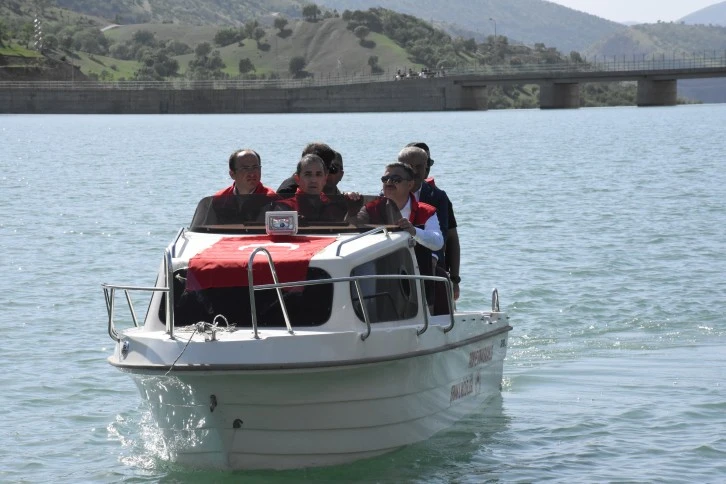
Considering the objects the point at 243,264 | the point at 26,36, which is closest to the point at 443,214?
the point at 243,264

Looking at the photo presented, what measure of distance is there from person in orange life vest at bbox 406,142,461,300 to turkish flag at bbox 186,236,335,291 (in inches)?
54.4

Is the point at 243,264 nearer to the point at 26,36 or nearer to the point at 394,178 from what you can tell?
the point at 394,178

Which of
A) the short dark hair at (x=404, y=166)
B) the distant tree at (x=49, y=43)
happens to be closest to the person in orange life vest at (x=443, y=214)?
the short dark hair at (x=404, y=166)

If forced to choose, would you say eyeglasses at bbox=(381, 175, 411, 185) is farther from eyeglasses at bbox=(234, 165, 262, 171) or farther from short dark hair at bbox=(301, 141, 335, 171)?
eyeglasses at bbox=(234, 165, 262, 171)

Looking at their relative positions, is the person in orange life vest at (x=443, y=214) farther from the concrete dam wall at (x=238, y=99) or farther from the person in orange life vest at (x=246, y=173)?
the concrete dam wall at (x=238, y=99)

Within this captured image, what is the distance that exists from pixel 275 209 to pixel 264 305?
3.84 feet

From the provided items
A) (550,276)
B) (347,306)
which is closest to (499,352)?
(347,306)

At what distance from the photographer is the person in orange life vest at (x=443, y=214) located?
35.9 ft

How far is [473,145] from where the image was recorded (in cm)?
7081

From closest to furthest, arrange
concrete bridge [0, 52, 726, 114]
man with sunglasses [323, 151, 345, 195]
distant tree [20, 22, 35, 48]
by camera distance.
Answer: man with sunglasses [323, 151, 345, 195], concrete bridge [0, 52, 726, 114], distant tree [20, 22, 35, 48]

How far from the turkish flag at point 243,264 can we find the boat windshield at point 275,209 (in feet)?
1.70

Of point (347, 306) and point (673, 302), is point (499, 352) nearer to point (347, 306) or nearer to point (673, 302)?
point (347, 306)

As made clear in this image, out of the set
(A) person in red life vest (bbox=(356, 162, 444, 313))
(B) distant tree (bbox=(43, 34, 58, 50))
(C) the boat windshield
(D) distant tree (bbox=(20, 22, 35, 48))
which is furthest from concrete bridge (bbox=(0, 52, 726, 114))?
(C) the boat windshield

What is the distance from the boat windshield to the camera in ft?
34.2
